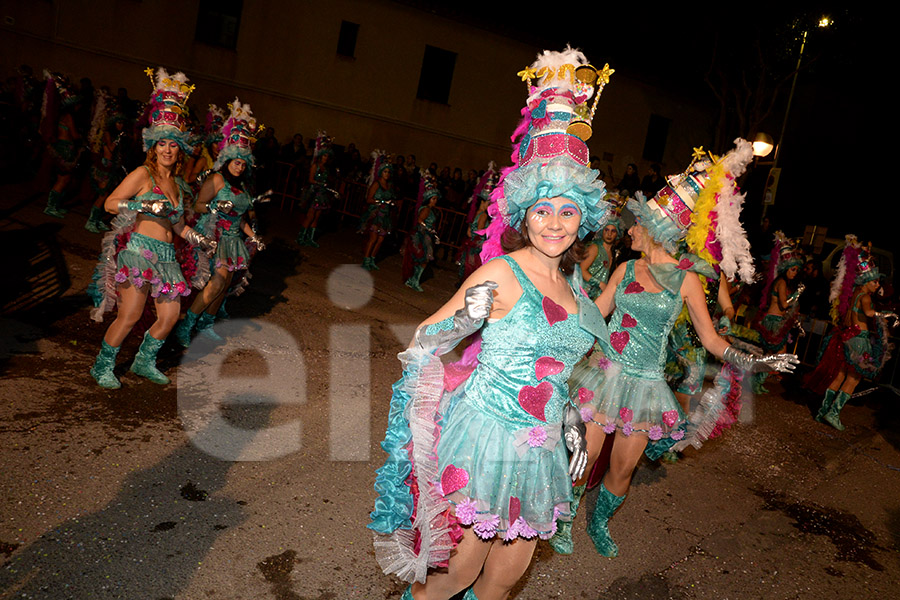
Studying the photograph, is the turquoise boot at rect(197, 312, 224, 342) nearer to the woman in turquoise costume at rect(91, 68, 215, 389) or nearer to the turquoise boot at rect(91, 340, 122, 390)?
the woman in turquoise costume at rect(91, 68, 215, 389)

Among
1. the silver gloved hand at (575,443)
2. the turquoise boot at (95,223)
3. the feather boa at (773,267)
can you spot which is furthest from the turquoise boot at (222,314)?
the feather boa at (773,267)

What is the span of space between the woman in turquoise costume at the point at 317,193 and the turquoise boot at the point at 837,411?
968cm

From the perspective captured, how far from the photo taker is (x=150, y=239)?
502 cm

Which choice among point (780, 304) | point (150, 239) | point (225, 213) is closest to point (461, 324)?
point (150, 239)

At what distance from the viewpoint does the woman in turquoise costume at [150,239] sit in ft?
16.1

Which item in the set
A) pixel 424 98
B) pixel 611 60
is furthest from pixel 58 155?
pixel 611 60

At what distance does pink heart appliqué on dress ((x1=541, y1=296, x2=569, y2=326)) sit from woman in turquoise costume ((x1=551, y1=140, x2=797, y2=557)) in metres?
1.28

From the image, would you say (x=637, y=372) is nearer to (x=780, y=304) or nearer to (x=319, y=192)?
(x=780, y=304)

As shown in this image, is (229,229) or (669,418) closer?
(669,418)

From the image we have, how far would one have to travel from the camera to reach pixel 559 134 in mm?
2793

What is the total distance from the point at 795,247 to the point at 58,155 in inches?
505

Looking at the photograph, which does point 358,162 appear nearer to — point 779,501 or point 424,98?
point 424,98

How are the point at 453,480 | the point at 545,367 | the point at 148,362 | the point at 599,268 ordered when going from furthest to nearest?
the point at 599,268, the point at 148,362, the point at 545,367, the point at 453,480

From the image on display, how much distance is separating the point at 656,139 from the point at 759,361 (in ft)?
86.8
